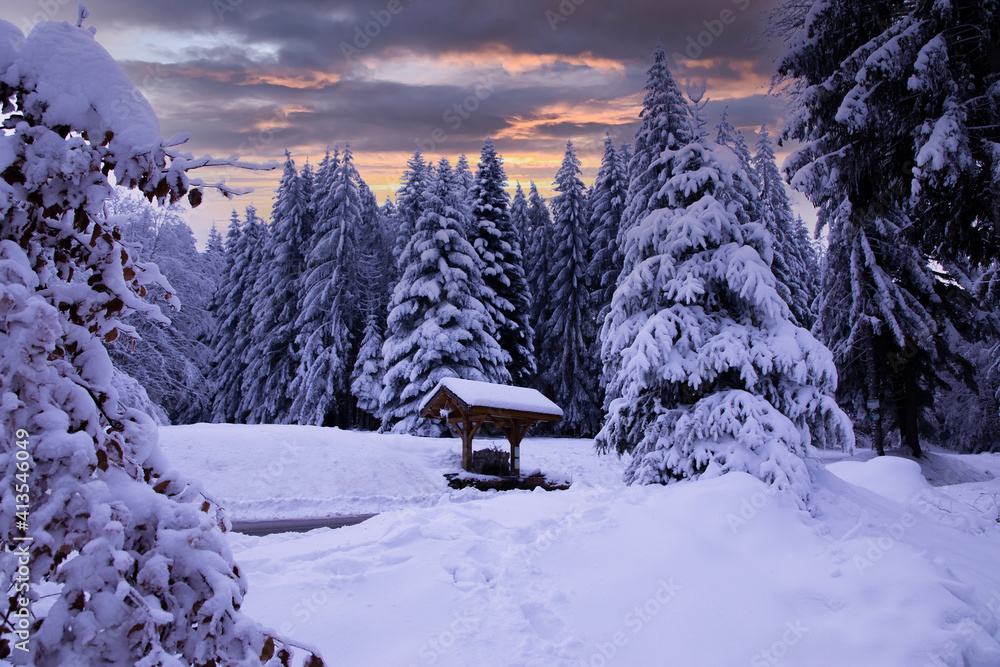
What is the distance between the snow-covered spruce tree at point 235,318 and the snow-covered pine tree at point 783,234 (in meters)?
30.2

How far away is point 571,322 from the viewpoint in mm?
32062

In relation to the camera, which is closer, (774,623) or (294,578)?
(774,623)

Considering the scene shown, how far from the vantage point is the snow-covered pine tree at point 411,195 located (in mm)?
29938

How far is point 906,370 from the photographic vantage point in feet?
64.5

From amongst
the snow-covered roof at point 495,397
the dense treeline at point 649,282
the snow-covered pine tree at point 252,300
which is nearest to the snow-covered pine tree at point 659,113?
the dense treeline at point 649,282

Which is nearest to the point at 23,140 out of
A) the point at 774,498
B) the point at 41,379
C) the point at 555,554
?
the point at 41,379

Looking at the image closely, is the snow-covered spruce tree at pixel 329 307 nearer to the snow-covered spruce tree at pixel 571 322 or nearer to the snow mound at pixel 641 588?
the snow-covered spruce tree at pixel 571 322

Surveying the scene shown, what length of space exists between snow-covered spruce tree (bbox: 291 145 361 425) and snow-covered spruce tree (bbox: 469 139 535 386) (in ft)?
24.6

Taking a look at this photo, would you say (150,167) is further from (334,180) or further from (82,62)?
(334,180)

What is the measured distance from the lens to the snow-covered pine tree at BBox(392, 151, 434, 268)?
1179 inches

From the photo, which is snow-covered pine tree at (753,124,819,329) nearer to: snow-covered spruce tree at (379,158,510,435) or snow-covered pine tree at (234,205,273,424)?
snow-covered spruce tree at (379,158,510,435)

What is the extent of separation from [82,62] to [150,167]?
1.46 feet

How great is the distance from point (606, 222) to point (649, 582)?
2814 centimetres

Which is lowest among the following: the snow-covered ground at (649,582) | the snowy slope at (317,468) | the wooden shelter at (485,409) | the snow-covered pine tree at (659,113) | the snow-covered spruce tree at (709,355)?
the snowy slope at (317,468)
